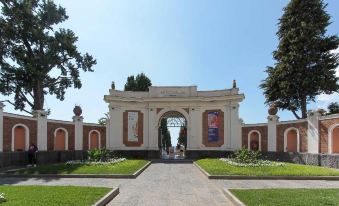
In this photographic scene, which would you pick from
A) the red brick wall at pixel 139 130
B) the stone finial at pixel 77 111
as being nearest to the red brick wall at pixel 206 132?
the red brick wall at pixel 139 130

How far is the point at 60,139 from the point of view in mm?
31625

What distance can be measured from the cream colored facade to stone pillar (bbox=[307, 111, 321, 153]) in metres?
8.55

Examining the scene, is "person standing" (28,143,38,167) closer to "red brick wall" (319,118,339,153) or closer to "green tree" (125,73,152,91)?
"red brick wall" (319,118,339,153)

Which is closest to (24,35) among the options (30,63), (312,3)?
(30,63)

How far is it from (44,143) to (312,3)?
26.0 metres

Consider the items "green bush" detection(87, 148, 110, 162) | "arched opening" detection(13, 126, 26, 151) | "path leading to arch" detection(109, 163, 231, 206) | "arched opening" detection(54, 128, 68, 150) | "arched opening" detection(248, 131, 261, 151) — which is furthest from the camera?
"arched opening" detection(248, 131, 261, 151)

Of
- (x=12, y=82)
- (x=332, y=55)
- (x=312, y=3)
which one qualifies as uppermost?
(x=312, y=3)

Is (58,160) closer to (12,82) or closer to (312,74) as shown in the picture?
(12,82)

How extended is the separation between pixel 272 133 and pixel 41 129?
18.7 metres

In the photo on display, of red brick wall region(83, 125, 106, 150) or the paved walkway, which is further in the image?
red brick wall region(83, 125, 106, 150)

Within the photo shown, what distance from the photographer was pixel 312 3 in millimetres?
35031

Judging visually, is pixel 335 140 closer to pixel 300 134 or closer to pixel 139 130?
pixel 300 134

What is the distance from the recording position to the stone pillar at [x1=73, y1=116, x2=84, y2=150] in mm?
33219

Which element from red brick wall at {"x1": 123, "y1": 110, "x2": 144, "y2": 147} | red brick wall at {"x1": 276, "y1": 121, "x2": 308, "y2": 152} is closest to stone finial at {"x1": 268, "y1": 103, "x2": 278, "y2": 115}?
red brick wall at {"x1": 276, "y1": 121, "x2": 308, "y2": 152}
